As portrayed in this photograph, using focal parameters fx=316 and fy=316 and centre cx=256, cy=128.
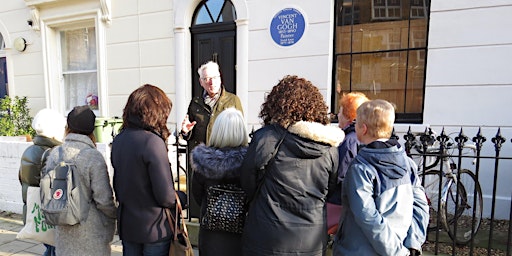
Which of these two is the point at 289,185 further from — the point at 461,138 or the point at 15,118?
the point at 15,118

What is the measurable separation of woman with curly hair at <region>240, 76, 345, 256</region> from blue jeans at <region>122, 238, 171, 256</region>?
1.97 ft

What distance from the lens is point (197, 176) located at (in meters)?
1.91

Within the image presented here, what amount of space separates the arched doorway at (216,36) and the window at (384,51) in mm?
1778

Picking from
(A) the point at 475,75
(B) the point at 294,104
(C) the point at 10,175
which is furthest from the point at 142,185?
(A) the point at 475,75

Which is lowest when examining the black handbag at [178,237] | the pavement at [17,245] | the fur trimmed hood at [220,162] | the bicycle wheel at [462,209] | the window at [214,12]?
the pavement at [17,245]

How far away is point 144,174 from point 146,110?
1.28ft

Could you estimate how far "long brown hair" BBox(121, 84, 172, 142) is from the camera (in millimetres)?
1946

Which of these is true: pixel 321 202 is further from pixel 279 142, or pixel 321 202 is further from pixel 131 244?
pixel 131 244

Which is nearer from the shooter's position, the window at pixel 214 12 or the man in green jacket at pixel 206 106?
the man in green jacket at pixel 206 106

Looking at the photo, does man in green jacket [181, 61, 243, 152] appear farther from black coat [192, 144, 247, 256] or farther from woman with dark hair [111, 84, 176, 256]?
black coat [192, 144, 247, 256]

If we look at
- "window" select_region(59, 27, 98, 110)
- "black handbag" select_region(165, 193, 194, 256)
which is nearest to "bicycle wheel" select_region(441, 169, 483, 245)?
"black handbag" select_region(165, 193, 194, 256)

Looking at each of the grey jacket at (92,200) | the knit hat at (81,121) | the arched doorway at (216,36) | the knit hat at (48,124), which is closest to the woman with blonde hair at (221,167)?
the grey jacket at (92,200)

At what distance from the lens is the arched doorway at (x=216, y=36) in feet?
18.0

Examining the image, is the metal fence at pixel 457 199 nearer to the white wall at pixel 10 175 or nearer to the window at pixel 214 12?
the white wall at pixel 10 175
